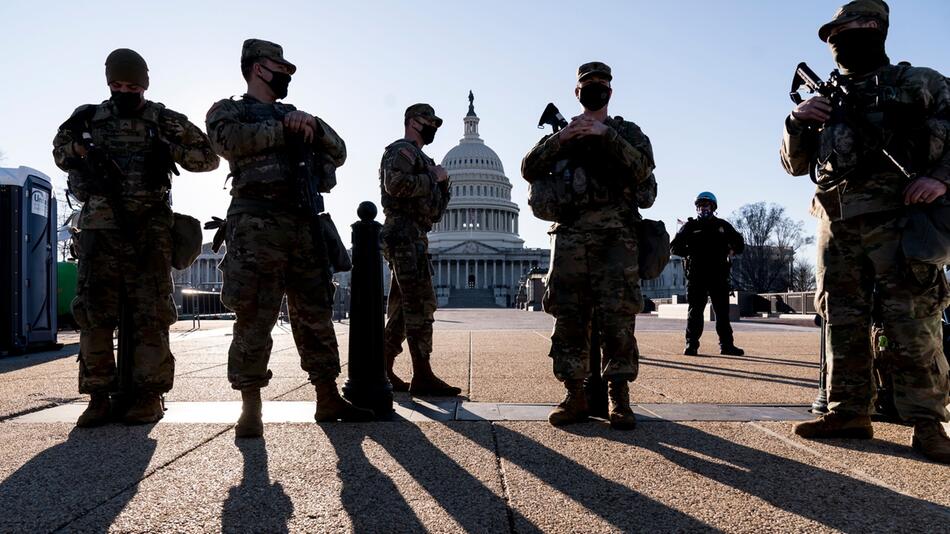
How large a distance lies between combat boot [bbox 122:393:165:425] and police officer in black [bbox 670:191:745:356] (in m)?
7.01

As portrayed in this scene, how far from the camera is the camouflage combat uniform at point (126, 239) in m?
4.11

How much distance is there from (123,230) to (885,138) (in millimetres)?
4447

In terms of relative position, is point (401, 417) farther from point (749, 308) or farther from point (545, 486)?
point (749, 308)

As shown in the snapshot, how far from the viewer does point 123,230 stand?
4.15 m

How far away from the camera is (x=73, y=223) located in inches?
174

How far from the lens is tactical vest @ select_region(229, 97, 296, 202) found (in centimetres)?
386

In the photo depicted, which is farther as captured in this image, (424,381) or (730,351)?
(730,351)

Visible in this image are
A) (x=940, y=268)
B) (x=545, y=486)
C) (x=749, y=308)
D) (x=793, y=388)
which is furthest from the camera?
(x=749, y=308)

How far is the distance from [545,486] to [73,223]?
146 inches

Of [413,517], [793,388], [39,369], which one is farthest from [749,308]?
[413,517]

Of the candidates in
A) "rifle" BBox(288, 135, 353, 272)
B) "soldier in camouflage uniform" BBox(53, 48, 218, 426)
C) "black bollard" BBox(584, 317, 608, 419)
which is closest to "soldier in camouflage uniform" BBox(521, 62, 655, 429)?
"black bollard" BBox(584, 317, 608, 419)

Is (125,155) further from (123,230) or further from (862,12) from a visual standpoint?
(862,12)

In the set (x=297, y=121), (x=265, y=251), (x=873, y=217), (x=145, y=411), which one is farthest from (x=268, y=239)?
(x=873, y=217)

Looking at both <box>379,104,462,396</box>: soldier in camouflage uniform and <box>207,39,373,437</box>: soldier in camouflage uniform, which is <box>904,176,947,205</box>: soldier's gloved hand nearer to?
<box>207,39,373,437</box>: soldier in camouflage uniform
